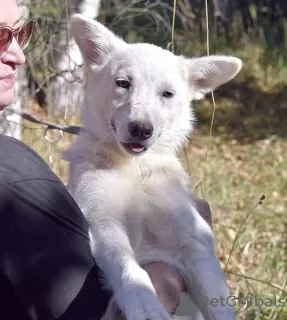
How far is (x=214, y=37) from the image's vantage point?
8852 mm

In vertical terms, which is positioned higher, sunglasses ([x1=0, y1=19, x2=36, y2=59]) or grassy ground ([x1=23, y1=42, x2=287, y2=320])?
sunglasses ([x1=0, y1=19, x2=36, y2=59])

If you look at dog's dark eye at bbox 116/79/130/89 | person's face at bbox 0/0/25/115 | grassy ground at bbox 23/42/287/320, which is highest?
person's face at bbox 0/0/25/115

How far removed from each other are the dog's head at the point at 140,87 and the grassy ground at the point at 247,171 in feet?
2.16

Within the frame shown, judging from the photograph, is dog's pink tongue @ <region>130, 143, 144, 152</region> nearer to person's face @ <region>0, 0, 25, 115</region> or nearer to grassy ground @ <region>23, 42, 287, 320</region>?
person's face @ <region>0, 0, 25, 115</region>

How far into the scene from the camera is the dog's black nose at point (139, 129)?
2.47 meters

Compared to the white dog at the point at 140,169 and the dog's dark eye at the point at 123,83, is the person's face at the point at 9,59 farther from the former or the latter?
the dog's dark eye at the point at 123,83

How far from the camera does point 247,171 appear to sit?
6.31 meters

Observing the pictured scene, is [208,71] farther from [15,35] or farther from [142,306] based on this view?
[142,306]

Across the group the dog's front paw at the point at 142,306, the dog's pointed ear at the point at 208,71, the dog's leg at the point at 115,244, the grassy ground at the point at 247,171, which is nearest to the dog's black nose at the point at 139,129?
the dog's leg at the point at 115,244

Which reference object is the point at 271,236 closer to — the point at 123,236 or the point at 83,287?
the point at 123,236

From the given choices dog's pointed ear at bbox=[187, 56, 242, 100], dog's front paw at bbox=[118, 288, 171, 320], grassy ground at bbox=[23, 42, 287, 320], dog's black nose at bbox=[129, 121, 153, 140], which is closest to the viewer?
dog's front paw at bbox=[118, 288, 171, 320]

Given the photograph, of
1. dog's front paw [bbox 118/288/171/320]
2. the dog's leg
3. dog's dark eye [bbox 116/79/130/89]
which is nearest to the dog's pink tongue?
the dog's leg

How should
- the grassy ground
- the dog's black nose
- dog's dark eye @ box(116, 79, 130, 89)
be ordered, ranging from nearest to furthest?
the dog's black nose, dog's dark eye @ box(116, 79, 130, 89), the grassy ground

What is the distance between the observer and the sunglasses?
1.90 meters
